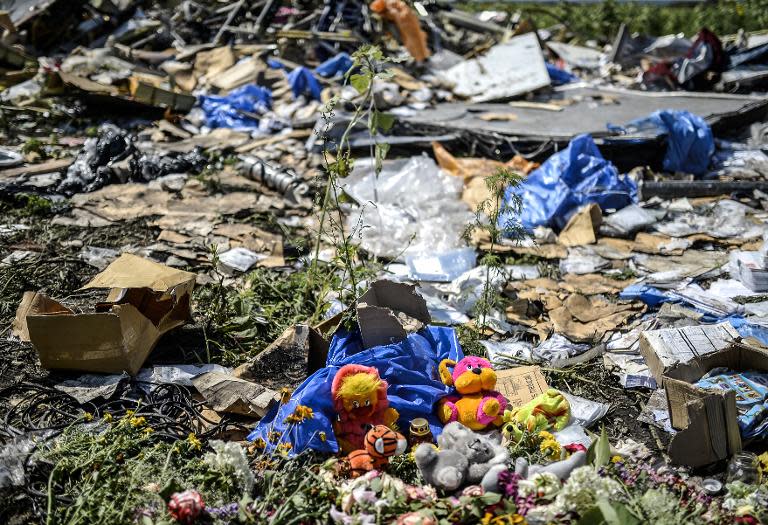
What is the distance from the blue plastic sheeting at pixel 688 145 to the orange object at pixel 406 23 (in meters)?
3.95

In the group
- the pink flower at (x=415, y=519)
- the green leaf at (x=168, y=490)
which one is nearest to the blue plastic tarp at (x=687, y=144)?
the pink flower at (x=415, y=519)

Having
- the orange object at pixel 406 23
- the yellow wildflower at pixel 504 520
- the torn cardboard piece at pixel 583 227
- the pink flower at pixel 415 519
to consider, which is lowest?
the torn cardboard piece at pixel 583 227

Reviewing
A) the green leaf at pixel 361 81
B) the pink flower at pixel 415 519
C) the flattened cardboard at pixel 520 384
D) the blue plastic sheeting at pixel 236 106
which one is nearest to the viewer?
the pink flower at pixel 415 519

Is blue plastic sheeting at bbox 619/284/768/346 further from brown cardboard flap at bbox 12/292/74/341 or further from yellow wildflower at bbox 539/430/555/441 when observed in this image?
brown cardboard flap at bbox 12/292/74/341

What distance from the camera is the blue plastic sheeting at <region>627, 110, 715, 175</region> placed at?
248 inches

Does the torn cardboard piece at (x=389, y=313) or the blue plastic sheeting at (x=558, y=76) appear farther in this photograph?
the blue plastic sheeting at (x=558, y=76)

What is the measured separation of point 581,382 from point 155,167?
4724 mm

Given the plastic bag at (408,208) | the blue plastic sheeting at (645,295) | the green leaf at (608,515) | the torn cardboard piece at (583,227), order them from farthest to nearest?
the torn cardboard piece at (583,227) < the plastic bag at (408,208) < the blue plastic sheeting at (645,295) < the green leaf at (608,515)

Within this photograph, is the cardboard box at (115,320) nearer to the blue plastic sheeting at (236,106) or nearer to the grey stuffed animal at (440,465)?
the grey stuffed animal at (440,465)

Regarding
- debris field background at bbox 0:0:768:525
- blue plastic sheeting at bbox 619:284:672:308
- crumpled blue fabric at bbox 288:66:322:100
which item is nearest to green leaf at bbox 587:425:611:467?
debris field background at bbox 0:0:768:525

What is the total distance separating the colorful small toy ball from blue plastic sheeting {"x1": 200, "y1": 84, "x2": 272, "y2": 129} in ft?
20.4

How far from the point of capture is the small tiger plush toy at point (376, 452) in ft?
8.54

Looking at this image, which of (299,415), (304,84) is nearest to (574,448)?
(299,415)

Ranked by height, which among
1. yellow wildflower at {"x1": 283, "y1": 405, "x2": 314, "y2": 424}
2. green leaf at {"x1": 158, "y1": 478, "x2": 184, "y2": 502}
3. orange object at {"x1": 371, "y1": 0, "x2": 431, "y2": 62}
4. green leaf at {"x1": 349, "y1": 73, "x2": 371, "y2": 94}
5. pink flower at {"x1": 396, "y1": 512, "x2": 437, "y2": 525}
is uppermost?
green leaf at {"x1": 349, "y1": 73, "x2": 371, "y2": 94}
